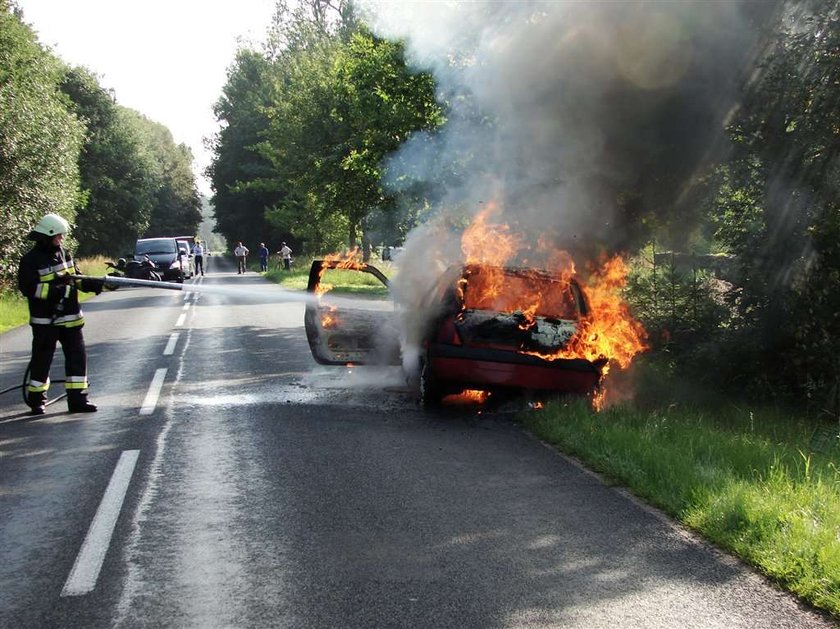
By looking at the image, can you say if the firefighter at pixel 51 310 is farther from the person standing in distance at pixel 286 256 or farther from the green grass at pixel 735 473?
the person standing in distance at pixel 286 256

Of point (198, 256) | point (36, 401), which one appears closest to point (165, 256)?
point (198, 256)

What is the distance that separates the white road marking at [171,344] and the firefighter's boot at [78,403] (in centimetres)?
444

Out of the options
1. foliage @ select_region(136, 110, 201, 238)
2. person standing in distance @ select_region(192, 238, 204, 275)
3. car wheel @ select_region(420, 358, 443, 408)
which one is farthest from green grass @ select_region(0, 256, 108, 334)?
foliage @ select_region(136, 110, 201, 238)

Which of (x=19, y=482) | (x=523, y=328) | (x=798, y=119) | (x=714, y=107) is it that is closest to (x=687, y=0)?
(x=714, y=107)

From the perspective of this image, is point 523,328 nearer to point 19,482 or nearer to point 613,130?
point 613,130

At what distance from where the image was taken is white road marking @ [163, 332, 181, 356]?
1325 cm

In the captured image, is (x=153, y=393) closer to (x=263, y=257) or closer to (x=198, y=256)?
(x=198, y=256)

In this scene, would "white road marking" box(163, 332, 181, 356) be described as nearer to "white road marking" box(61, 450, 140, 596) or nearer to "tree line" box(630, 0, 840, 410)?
"white road marking" box(61, 450, 140, 596)

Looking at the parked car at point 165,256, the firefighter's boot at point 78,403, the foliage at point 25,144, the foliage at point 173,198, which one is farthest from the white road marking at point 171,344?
the foliage at point 173,198

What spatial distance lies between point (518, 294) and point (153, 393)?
430cm

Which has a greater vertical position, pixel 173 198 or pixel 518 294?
pixel 173 198

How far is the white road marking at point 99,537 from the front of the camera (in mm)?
4188

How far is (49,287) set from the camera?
8.38m

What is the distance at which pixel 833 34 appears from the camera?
7.79 meters
